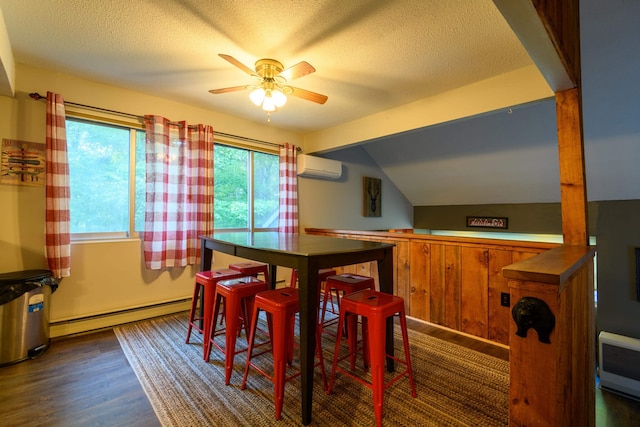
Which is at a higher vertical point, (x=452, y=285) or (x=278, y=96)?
(x=278, y=96)

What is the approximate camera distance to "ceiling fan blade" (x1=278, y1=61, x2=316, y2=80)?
5.94 ft

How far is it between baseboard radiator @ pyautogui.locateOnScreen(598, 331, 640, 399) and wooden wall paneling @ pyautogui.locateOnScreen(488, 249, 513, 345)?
1.52 metres

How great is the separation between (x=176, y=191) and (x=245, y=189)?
95cm

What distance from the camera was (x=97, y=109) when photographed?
265 centimetres

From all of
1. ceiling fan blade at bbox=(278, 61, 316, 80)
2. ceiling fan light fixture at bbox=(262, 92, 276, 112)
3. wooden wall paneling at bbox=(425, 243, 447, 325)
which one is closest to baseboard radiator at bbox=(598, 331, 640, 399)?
wooden wall paneling at bbox=(425, 243, 447, 325)

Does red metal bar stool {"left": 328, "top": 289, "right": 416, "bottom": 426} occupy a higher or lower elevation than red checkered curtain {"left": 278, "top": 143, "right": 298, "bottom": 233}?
lower

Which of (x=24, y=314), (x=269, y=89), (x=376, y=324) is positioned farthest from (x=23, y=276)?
(x=376, y=324)

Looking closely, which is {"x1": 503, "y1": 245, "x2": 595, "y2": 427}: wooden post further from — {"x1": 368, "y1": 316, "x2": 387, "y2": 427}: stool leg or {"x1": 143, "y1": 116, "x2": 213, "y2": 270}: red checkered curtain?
{"x1": 143, "y1": 116, "x2": 213, "y2": 270}: red checkered curtain

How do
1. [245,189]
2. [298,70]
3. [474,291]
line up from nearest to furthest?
1. [298,70]
2. [474,291]
3. [245,189]

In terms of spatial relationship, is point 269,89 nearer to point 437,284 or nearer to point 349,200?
point 437,284

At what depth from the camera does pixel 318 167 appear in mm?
4184

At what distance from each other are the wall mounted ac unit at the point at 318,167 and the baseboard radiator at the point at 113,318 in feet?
7.48

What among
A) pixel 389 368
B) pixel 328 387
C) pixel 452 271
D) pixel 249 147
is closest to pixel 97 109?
pixel 249 147

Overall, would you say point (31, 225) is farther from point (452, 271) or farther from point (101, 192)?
point (452, 271)
